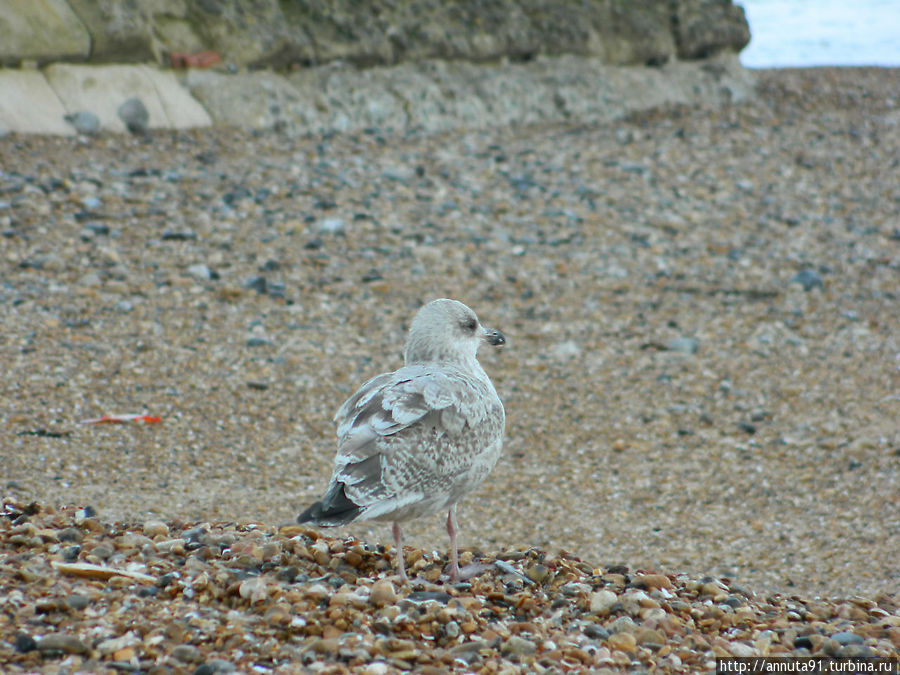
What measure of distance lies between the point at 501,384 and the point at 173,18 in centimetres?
592

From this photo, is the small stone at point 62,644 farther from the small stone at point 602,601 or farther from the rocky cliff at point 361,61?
the rocky cliff at point 361,61

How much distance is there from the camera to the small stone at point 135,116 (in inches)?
381

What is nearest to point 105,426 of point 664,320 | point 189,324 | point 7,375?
point 7,375

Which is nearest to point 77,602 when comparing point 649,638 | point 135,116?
point 649,638

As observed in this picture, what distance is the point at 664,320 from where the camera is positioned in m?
8.10

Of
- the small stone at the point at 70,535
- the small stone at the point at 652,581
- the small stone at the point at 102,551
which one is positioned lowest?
the small stone at the point at 102,551

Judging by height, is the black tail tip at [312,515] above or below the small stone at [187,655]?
above

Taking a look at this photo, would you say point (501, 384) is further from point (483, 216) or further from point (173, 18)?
point (173, 18)

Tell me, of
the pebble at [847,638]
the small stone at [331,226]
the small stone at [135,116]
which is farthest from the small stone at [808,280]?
the small stone at [135,116]

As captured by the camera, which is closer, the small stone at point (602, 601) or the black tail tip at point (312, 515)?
the black tail tip at point (312, 515)

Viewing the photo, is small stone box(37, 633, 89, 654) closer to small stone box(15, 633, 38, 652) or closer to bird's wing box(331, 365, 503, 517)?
small stone box(15, 633, 38, 652)

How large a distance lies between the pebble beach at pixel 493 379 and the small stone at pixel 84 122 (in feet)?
0.84

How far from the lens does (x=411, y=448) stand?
4.01m

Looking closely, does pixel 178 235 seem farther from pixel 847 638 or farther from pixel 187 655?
pixel 847 638
